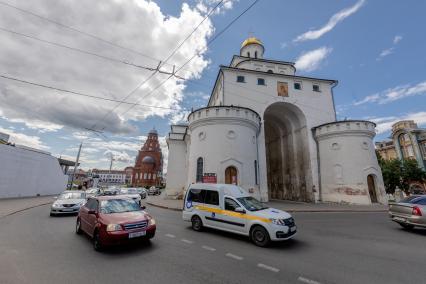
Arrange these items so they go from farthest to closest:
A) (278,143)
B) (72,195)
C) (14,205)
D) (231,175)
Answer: (278,143), (231,175), (14,205), (72,195)

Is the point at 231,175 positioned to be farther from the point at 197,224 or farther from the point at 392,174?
the point at 392,174

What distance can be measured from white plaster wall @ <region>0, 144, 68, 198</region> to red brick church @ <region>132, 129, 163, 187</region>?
1369 inches

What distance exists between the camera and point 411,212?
816cm

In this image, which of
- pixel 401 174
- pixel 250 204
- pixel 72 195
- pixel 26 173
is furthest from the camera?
pixel 401 174

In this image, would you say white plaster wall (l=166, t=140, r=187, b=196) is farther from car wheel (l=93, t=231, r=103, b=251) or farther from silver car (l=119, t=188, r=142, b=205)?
car wheel (l=93, t=231, r=103, b=251)

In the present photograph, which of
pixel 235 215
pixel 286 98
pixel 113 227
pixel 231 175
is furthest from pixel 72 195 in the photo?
pixel 286 98

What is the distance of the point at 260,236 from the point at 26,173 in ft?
105

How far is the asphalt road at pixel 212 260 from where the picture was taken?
405 centimetres

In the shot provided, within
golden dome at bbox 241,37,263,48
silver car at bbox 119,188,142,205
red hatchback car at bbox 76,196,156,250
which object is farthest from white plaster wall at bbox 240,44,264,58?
red hatchback car at bbox 76,196,156,250

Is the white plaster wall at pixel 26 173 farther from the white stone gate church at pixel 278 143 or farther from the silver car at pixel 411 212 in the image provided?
the silver car at pixel 411 212

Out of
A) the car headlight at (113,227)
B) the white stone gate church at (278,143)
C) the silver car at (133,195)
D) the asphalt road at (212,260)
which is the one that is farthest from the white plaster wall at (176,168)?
the car headlight at (113,227)

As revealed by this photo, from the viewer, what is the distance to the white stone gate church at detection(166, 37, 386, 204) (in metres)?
18.7

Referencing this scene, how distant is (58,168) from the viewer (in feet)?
109

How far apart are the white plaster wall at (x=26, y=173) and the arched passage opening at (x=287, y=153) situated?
3194 cm
